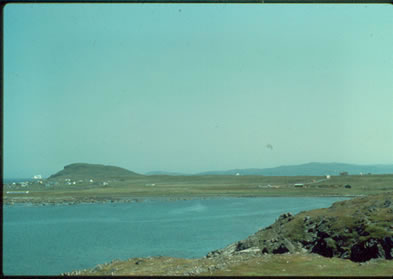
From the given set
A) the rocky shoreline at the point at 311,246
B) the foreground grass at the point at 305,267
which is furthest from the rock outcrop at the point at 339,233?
the foreground grass at the point at 305,267

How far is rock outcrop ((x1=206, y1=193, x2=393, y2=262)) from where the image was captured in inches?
712

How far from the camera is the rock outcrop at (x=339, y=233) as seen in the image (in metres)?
18.1

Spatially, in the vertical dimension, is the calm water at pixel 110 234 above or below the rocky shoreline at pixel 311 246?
below

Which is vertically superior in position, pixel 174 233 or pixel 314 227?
pixel 314 227

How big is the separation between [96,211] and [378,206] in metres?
46.0

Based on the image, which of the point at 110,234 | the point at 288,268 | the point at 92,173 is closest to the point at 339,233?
the point at 288,268

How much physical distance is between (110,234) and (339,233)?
83.0 ft

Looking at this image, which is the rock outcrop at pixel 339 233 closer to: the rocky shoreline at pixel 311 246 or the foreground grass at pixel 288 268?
the rocky shoreline at pixel 311 246

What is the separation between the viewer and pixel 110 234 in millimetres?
40375

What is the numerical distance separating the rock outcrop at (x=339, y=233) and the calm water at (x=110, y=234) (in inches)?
260

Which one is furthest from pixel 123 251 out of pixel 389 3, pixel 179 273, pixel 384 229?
pixel 389 3

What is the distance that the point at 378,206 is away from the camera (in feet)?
80.3

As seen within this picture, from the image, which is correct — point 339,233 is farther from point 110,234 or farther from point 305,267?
point 110,234

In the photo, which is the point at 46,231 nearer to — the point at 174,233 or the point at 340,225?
the point at 174,233
